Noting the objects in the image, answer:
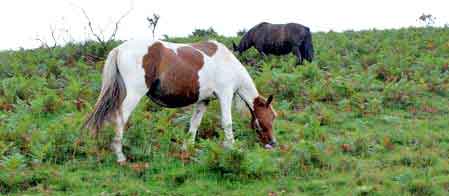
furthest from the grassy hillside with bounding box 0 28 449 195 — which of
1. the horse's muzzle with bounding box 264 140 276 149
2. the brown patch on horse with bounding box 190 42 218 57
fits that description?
the brown patch on horse with bounding box 190 42 218 57

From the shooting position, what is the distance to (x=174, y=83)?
8234mm

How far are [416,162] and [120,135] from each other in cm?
379

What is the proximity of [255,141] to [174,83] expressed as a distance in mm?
1610

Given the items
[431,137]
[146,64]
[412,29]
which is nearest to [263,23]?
[412,29]

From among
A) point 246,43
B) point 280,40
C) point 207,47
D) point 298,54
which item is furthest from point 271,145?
point 246,43

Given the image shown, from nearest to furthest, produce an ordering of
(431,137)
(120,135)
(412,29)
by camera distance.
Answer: (120,135) → (431,137) → (412,29)

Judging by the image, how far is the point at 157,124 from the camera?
8906mm

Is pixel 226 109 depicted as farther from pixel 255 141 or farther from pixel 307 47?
pixel 307 47

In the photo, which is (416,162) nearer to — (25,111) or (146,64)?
(146,64)

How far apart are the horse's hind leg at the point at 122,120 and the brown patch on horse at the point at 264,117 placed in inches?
77.4

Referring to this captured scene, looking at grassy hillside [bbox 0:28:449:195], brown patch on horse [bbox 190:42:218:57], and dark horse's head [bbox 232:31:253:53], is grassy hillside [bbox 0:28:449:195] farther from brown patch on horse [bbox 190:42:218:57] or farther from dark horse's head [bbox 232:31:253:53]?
dark horse's head [bbox 232:31:253:53]

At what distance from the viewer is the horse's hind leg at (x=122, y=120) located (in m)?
7.83

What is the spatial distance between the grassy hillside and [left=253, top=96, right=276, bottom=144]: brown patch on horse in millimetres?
230

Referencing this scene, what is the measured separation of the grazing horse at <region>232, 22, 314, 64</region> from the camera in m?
16.2
